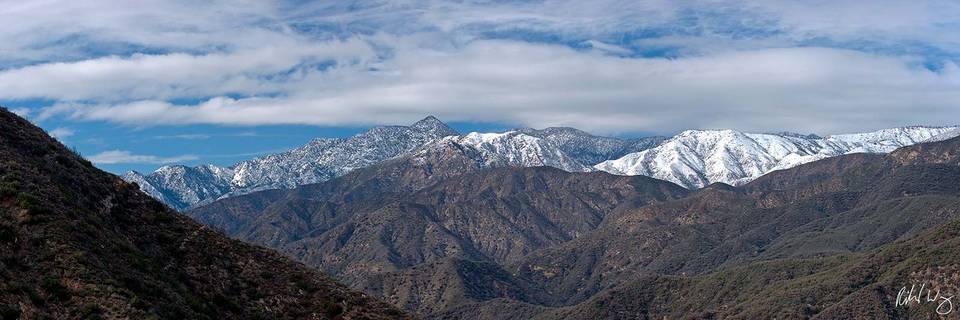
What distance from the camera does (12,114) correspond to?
71125 millimetres

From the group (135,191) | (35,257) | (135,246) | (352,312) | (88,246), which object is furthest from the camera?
(135,191)

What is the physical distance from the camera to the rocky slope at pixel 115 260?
44.4 m

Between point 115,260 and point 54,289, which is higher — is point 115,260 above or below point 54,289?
below

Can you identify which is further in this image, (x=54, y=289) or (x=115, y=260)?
(x=115, y=260)

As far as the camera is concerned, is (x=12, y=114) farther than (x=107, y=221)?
Yes

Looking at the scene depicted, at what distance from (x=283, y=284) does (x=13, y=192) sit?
18365 millimetres

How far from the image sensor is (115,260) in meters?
50.5

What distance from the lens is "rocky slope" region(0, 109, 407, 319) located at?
44438mm

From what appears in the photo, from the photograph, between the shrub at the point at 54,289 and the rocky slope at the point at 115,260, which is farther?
the rocky slope at the point at 115,260

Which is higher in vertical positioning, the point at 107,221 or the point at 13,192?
the point at 13,192

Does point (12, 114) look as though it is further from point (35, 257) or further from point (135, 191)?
point (35, 257)

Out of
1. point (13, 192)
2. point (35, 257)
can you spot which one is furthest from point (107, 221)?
point (35, 257)

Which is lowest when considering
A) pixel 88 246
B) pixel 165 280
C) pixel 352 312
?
pixel 352 312

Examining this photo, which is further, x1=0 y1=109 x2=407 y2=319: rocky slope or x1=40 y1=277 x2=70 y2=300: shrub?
x1=0 y1=109 x2=407 y2=319: rocky slope
